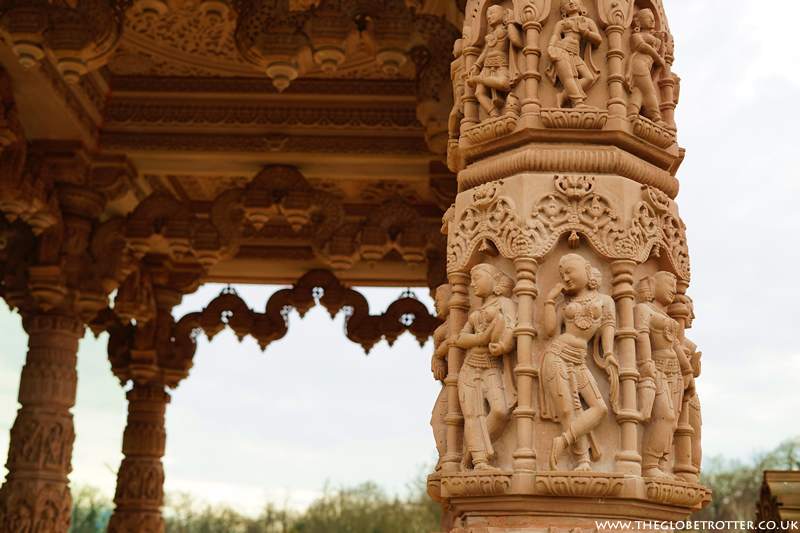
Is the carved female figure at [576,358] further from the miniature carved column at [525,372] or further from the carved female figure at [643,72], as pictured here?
the carved female figure at [643,72]

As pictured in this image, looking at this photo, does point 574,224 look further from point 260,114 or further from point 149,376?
point 149,376

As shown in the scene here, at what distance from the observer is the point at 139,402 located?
1249 cm

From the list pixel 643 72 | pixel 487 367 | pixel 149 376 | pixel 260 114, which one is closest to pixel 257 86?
pixel 260 114

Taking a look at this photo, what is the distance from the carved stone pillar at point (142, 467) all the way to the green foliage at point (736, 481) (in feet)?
34.9

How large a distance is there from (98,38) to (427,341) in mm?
6136

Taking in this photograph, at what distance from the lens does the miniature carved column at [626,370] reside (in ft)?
10.6

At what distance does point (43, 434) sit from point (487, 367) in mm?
6964

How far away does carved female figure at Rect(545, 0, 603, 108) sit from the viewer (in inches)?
144

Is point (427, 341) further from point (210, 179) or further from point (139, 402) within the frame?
point (139, 402)

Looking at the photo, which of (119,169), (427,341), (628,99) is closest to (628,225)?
(628,99)

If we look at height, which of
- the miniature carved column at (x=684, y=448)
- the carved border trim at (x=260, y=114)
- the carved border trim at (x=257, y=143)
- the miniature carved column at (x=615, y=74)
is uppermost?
the carved border trim at (x=260, y=114)

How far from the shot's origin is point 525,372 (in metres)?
3.30

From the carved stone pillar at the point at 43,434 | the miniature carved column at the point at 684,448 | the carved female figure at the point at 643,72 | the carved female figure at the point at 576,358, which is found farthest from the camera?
the carved stone pillar at the point at 43,434

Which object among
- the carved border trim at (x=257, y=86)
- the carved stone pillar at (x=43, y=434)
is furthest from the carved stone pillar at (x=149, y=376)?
the carved border trim at (x=257, y=86)
